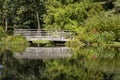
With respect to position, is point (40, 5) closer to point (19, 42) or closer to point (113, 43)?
point (19, 42)

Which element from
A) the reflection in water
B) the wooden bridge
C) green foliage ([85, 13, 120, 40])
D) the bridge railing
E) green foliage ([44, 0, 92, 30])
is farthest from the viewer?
green foliage ([44, 0, 92, 30])

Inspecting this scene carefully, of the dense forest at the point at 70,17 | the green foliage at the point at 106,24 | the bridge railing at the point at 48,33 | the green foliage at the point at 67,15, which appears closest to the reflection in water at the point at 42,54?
the dense forest at the point at 70,17

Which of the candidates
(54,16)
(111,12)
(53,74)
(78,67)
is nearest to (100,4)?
(111,12)

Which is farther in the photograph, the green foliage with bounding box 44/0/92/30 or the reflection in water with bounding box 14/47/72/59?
the green foliage with bounding box 44/0/92/30

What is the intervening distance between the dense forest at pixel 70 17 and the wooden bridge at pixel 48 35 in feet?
4.45

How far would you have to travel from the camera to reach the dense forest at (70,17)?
1823 inches

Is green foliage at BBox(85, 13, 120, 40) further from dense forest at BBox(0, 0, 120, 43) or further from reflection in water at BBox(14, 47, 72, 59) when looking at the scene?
reflection in water at BBox(14, 47, 72, 59)

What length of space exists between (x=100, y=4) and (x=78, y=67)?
30872 millimetres

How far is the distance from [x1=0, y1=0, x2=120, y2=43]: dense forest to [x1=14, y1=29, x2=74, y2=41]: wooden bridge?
1.36 meters

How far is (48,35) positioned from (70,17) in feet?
17.3

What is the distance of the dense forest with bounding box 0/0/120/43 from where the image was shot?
152 ft

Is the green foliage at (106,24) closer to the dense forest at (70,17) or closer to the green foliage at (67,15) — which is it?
the dense forest at (70,17)

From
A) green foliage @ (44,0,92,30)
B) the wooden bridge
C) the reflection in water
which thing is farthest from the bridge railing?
the reflection in water

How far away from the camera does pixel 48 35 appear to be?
48906 millimetres
